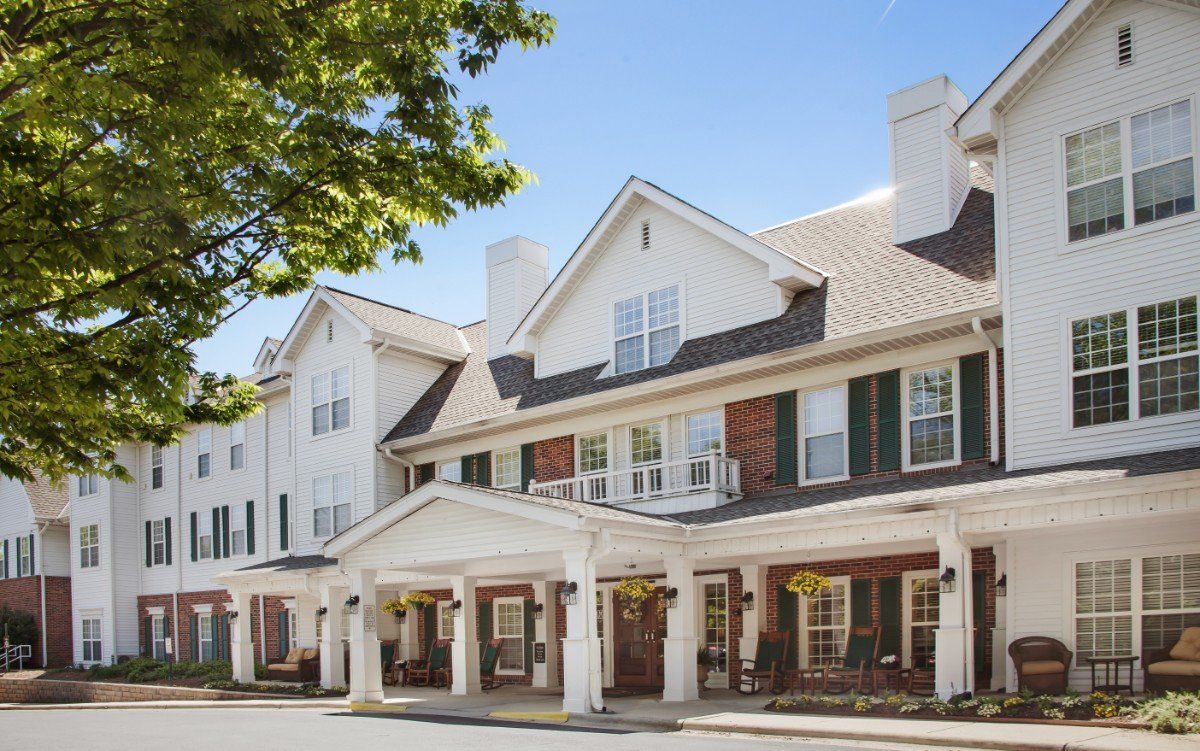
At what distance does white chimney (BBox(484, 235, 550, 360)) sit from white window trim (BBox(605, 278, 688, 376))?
5.07 m

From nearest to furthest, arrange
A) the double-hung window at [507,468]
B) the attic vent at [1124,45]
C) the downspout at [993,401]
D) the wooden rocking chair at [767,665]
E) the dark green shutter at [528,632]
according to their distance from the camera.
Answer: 1. the attic vent at [1124,45]
2. the downspout at [993,401]
3. the wooden rocking chair at [767,665]
4. the dark green shutter at [528,632]
5. the double-hung window at [507,468]

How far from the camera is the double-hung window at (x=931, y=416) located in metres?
17.0

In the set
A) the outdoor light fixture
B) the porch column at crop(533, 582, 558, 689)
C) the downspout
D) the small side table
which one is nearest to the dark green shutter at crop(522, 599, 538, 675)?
the porch column at crop(533, 582, 558, 689)

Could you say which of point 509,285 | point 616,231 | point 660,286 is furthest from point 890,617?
point 509,285

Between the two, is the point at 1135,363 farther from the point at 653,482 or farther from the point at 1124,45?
the point at 653,482

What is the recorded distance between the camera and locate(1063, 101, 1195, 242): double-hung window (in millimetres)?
14391

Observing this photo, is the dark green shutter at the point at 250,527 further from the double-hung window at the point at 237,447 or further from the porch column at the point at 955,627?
the porch column at the point at 955,627

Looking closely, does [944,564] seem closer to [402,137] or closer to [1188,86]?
[1188,86]

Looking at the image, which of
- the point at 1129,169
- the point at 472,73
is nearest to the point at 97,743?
the point at 472,73

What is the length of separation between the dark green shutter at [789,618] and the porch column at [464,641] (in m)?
6.33

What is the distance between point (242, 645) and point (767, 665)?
13.7 m

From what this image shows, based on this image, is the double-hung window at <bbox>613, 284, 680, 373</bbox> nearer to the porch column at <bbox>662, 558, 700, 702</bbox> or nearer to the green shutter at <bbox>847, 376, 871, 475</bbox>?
the green shutter at <bbox>847, 376, 871, 475</bbox>

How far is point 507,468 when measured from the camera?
2436 cm

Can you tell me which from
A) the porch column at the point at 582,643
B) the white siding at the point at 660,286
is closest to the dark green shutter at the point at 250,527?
the white siding at the point at 660,286
